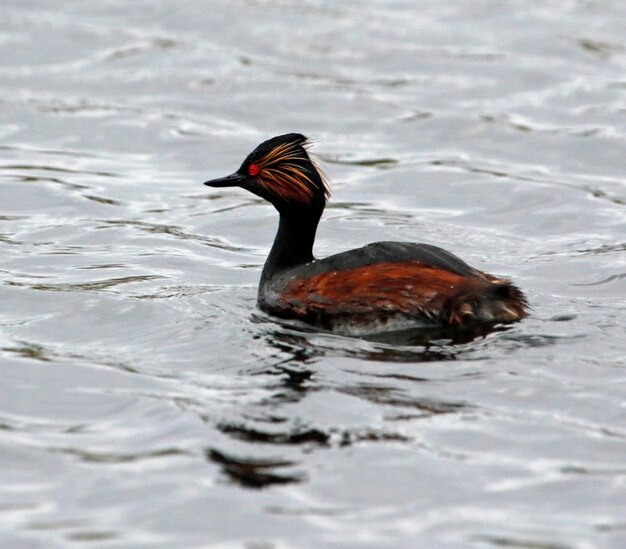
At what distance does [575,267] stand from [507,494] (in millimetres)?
4540

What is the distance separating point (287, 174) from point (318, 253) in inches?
79.3

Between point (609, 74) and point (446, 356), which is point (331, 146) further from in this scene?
point (446, 356)

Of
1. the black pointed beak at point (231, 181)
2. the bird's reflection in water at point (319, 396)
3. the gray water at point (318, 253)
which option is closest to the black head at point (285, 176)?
the black pointed beak at point (231, 181)

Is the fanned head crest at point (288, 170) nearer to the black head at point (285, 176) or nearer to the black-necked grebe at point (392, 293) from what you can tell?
the black head at point (285, 176)

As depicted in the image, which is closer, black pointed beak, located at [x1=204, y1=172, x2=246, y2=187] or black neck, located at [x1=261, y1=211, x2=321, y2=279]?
black neck, located at [x1=261, y1=211, x2=321, y2=279]

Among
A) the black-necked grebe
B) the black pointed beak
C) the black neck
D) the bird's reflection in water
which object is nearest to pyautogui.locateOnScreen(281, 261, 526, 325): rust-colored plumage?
the black-necked grebe

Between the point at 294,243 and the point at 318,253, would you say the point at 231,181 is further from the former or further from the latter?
the point at 318,253

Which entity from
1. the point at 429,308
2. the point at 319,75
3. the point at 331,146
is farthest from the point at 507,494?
the point at 319,75

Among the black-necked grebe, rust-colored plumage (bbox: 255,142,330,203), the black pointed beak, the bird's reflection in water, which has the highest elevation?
rust-colored plumage (bbox: 255,142,330,203)

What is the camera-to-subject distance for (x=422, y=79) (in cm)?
1655

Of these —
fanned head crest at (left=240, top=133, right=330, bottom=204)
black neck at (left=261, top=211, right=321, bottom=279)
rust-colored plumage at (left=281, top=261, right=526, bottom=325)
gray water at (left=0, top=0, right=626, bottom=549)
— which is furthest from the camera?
black neck at (left=261, top=211, right=321, bottom=279)

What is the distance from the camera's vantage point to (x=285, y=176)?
895cm

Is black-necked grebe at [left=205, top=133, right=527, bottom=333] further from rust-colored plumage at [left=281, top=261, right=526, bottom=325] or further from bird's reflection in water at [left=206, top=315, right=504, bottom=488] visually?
bird's reflection in water at [left=206, top=315, right=504, bottom=488]

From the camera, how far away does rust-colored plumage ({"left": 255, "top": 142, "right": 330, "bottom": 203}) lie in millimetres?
8891
